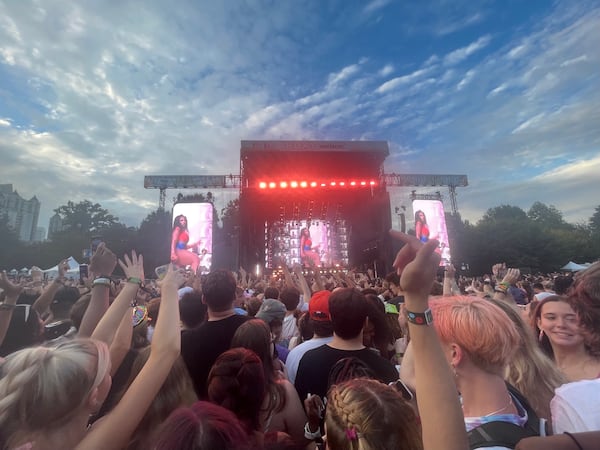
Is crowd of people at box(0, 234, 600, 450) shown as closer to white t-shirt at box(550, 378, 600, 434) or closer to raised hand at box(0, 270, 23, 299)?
white t-shirt at box(550, 378, 600, 434)

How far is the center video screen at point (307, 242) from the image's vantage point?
21875mm

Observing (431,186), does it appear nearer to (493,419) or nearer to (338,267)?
(338,267)

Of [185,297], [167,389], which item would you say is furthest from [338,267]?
[167,389]

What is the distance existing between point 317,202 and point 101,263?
18.9m

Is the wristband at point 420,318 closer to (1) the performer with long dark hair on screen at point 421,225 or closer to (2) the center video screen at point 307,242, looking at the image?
(1) the performer with long dark hair on screen at point 421,225

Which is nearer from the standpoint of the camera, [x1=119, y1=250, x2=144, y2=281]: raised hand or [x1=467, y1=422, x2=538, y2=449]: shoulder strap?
[x1=467, y1=422, x2=538, y2=449]: shoulder strap

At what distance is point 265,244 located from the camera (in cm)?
2212

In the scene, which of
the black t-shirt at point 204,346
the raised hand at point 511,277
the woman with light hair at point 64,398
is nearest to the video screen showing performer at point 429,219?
the raised hand at point 511,277

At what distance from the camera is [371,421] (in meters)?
1.01

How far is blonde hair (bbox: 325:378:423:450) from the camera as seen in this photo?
986 millimetres

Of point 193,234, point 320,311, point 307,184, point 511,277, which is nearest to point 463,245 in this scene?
point 307,184

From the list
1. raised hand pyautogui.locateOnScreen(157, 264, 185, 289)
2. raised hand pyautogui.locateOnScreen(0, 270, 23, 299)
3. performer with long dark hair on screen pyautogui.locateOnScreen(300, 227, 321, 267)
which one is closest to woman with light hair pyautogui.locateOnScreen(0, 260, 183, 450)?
raised hand pyautogui.locateOnScreen(157, 264, 185, 289)

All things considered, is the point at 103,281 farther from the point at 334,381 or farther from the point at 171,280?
the point at 334,381

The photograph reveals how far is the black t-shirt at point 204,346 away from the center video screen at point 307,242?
60.9 ft
